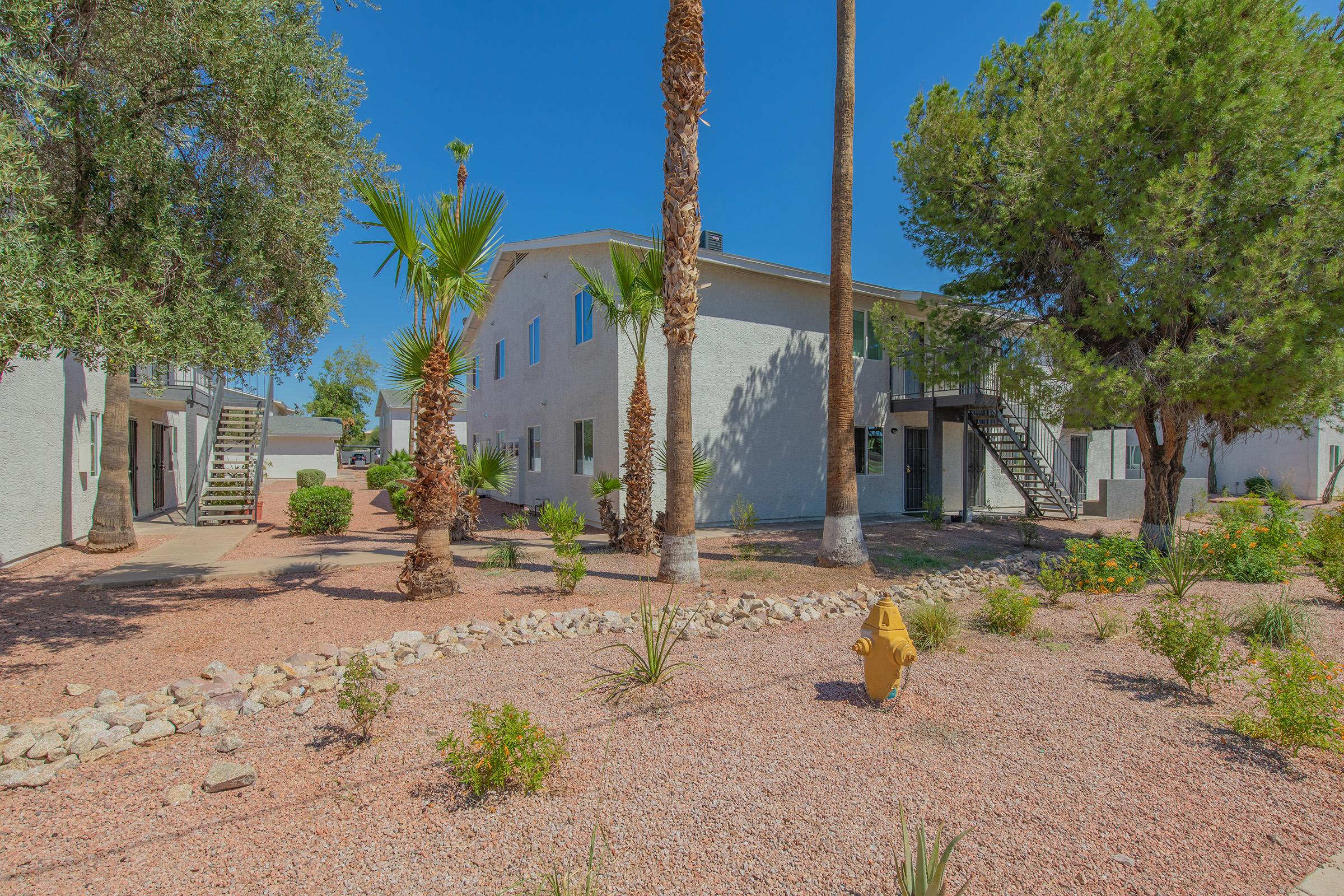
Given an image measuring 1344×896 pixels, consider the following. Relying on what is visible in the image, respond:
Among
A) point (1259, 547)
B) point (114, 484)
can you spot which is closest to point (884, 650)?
point (1259, 547)

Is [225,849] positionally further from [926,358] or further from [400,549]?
[926,358]

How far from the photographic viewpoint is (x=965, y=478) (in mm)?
15898

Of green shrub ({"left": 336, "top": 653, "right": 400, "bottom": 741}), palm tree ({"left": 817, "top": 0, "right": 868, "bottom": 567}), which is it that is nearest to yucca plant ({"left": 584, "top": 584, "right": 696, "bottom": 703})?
green shrub ({"left": 336, "top": 653, "right": 400, "bottom": 741})

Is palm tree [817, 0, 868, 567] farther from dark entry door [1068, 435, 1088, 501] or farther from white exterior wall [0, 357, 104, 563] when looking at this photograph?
dark entry door [1068, 435, 1088, 501]

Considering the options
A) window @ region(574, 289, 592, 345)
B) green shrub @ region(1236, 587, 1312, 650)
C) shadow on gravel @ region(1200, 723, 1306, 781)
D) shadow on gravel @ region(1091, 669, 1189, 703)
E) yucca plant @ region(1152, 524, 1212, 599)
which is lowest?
shadow on gravel @ region(1200, 723, 1306, 781)

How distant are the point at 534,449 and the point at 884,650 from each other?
48.3 ft

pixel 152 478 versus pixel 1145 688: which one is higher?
pixel 152 478

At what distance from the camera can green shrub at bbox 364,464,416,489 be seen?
20219 mm

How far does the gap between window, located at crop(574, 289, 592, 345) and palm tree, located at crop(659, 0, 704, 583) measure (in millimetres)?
5969

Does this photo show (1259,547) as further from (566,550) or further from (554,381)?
(554,381)

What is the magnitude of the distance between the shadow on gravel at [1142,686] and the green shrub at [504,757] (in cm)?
404

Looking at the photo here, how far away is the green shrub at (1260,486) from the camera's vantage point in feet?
74.3

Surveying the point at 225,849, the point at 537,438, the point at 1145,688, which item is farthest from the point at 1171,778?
the point at 537,438

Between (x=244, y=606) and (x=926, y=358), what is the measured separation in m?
11.4
